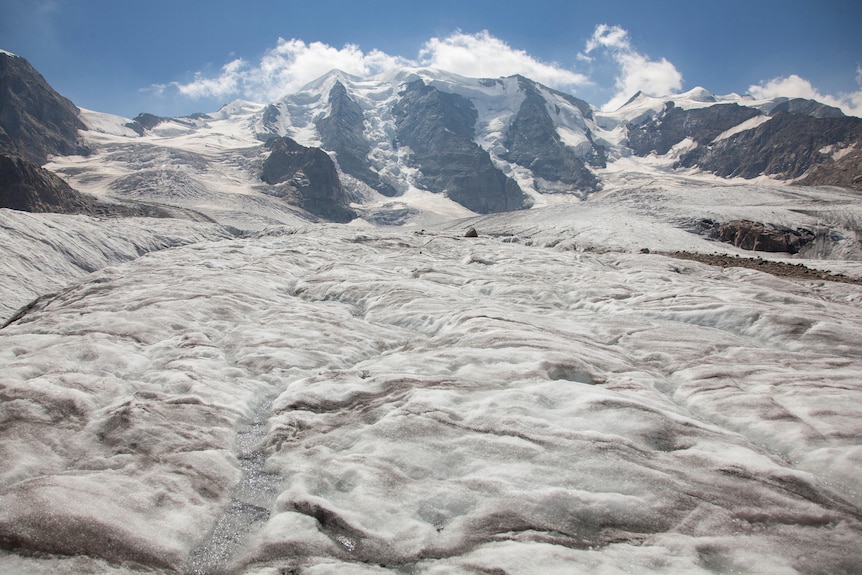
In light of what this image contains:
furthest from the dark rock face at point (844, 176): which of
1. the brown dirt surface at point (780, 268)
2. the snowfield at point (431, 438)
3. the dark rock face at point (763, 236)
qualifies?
the snowfield at point (431, 438)

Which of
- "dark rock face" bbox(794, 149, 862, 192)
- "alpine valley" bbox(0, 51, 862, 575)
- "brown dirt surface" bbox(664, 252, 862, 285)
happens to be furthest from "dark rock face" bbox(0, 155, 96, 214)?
"dark rock face" bbox(794, 149, 862, 192)

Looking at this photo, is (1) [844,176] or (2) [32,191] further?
(1) [844,176]

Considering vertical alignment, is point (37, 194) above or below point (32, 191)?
below

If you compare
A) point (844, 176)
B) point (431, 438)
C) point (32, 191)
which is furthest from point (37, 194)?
point (844, 176)

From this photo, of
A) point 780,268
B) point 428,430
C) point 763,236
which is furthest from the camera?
point 763,236

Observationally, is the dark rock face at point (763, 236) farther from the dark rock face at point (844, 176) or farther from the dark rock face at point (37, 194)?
the dark rock face at point (37, 194)

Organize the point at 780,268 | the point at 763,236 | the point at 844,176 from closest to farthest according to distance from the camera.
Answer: the point at 780,268, the point at 763,236, the point at 844,176

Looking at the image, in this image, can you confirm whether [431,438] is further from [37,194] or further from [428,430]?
[37,194]
